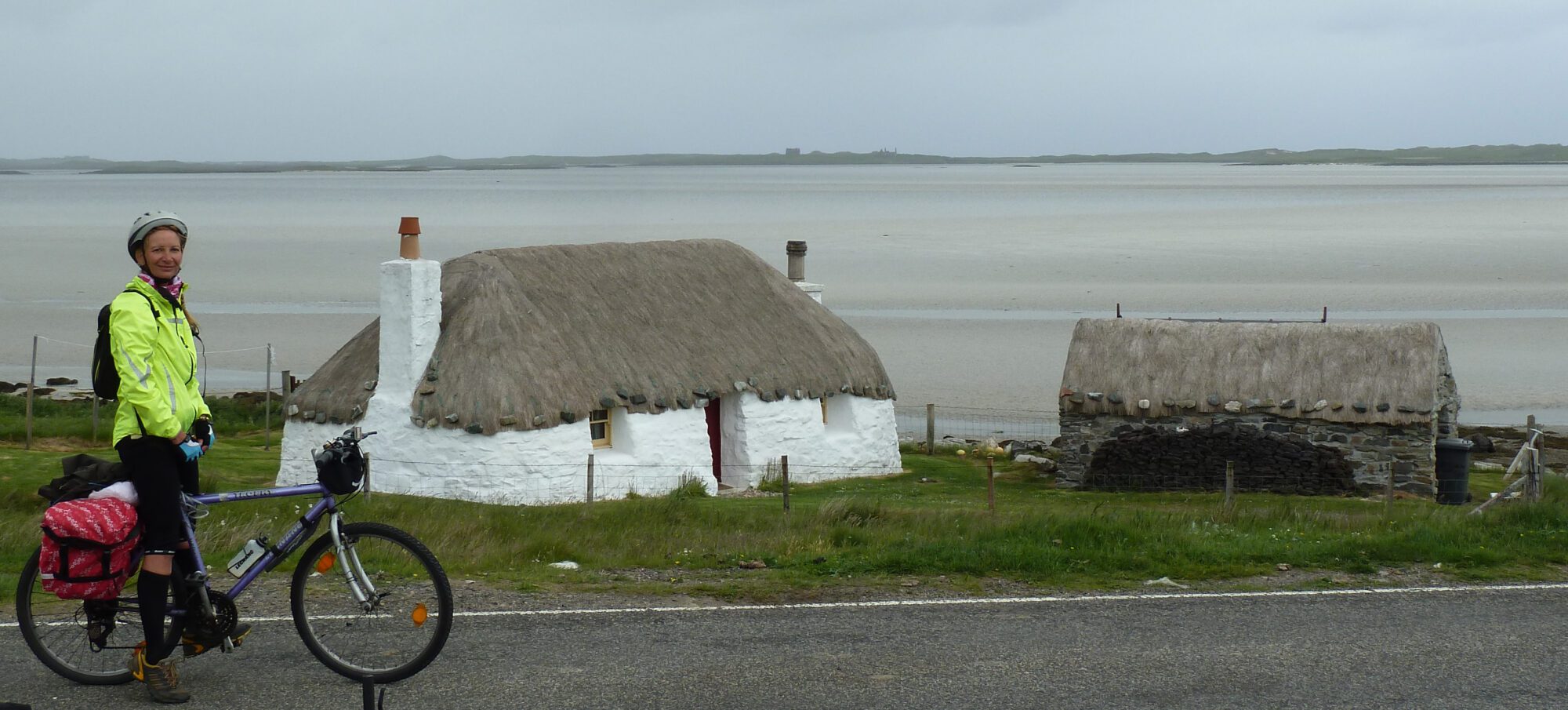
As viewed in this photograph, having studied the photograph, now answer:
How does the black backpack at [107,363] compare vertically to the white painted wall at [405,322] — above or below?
below

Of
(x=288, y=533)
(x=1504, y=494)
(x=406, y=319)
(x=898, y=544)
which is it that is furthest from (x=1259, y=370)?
(x=288, y=533)

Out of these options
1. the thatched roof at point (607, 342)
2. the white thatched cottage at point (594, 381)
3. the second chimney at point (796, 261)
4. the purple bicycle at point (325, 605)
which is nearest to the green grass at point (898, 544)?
the purple bicycle at point (325, 605)

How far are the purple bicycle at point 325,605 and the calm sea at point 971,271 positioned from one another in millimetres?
31264

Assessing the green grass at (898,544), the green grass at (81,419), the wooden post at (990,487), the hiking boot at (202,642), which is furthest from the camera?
the green grass at (81,419)

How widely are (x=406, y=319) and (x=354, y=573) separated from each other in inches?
539

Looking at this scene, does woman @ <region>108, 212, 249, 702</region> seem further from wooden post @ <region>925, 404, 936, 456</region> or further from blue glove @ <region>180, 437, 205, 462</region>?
wooden post @ <region>925, 404, 936, 456</region>

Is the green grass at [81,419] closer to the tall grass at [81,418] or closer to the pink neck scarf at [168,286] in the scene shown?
the tall grass at [81,418]

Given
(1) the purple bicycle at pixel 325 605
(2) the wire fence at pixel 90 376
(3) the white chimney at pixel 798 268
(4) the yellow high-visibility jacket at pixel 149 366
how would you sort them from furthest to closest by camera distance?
(2) the wire fence at pixel 90 376 < (3) the white chimney at pixel 798 268 < (1) the purple bicycle at pixel 325 605 < (4) the yellow high-visibility jacket at pixel 149 366

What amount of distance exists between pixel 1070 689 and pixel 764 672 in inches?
59.1

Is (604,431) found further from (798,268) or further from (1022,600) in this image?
(1022,600)

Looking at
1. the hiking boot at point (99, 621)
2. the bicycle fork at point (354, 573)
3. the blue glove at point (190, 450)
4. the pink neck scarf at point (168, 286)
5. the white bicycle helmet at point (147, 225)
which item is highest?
the white bicycle helmet at point (147, 225)

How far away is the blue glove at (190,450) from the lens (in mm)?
6980

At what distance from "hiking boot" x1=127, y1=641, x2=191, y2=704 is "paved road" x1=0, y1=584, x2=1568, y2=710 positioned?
0.10 metres

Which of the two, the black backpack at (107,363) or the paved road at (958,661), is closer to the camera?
the black backpack at (107,363)
